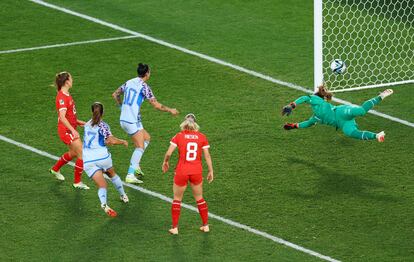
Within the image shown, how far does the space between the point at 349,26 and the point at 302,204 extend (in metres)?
8.37

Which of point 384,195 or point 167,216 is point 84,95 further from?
point 384,195

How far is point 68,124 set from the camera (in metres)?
16.0

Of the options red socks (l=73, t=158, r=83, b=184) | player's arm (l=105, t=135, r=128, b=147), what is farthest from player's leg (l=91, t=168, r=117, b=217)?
red socks (l=73, t=158, r=83, b=184)

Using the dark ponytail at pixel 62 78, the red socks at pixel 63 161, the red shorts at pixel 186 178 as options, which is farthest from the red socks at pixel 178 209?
the dark ponytail at pixel 62 78

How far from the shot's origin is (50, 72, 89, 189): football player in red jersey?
1606 cm

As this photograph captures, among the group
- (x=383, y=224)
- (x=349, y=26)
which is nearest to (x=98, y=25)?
(x=349, y=26)

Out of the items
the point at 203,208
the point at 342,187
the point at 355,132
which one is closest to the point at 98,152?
the point at 203,208

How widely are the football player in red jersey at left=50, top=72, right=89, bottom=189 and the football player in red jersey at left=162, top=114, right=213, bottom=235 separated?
2.02m

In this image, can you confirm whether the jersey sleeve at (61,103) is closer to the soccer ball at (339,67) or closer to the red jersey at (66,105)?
the red jersey at (66,105)

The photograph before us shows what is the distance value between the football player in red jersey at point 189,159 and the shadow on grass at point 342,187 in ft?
6.44

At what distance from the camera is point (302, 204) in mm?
15875

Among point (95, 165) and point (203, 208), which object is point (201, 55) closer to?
point (95, 165)

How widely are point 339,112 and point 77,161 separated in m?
4.34

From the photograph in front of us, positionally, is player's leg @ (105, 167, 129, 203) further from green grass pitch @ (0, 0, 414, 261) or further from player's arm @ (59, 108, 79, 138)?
player's arm @ (59, 108, 79, 138)
